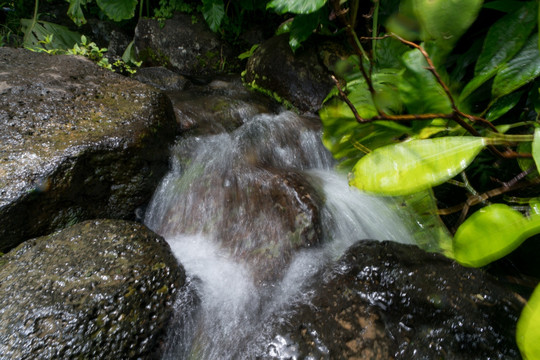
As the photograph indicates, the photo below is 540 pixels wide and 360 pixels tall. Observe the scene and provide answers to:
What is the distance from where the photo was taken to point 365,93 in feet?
4.09

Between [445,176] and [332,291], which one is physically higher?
[445,176]

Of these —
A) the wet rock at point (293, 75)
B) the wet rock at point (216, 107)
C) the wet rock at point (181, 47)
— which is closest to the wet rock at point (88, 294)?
the wet rock at point (216, 107)

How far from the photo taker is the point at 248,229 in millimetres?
2221

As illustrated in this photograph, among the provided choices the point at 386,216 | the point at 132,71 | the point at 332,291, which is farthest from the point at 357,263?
the point at 132,71

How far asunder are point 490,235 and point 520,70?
0.72m

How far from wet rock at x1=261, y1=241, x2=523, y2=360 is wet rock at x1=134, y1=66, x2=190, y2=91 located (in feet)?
12.6

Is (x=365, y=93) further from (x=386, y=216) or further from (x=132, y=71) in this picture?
(x=132, y=71)

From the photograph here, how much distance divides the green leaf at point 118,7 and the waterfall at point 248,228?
149 inches

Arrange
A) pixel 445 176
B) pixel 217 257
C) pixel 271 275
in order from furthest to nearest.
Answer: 1. pixel 217 257
2. pixel 271 275
3. pixel 445 176

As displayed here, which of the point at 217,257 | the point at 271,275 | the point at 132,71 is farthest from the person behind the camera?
the point at 132,71

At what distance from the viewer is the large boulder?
190 centimetres

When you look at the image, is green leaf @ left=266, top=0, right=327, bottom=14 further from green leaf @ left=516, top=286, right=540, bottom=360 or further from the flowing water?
green leaf @ left=516, top=286, right=540, bottom=360

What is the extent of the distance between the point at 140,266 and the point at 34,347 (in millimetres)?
504

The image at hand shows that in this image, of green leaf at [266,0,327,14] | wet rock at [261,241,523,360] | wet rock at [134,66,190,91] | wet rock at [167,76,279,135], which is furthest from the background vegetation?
→ wet rock at [134,66,190,91]
